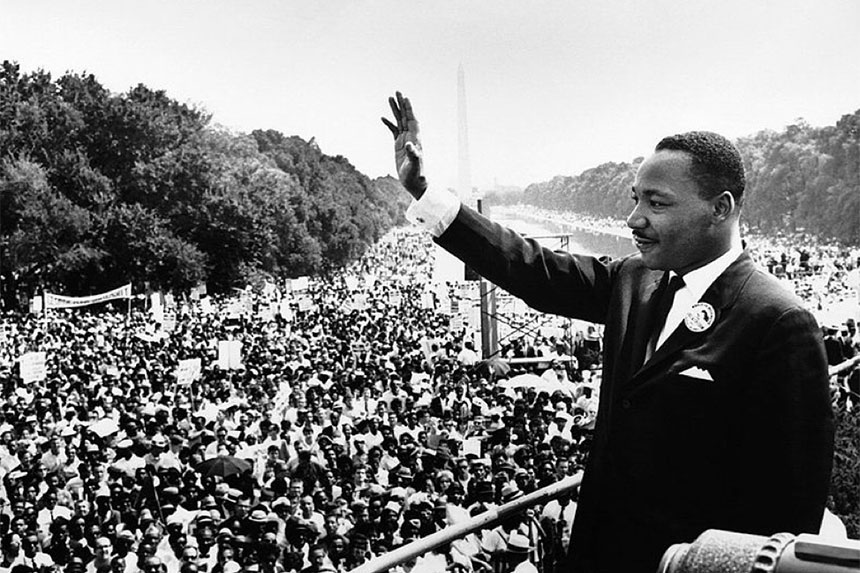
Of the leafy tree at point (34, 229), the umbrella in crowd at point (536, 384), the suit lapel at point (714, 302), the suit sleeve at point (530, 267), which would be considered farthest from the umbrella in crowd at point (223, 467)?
the leafy tree at point (34, 229)

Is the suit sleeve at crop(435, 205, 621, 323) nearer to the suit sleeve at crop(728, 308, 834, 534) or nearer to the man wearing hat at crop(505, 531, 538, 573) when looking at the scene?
the suit sleeve at crop(728, 308, 834, 534)

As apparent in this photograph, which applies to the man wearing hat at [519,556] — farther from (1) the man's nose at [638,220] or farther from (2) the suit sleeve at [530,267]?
(1) the man's nose at [638,220]

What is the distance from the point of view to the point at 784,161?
6081 centimetres

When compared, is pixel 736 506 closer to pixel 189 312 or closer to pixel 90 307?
pixel 189 312

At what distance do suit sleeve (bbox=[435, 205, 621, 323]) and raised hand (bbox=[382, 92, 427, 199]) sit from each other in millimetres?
127

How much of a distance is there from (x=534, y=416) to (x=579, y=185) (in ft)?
369

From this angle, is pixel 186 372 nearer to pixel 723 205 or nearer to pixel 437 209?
pixel 437 209

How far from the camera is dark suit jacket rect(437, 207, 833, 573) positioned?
5.51 ft

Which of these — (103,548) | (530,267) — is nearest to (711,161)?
(530,267)

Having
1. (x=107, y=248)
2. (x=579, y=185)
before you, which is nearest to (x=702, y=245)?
(x=107, y=248)

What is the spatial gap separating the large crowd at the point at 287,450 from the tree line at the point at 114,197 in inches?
487

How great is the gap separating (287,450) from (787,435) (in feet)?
32.4

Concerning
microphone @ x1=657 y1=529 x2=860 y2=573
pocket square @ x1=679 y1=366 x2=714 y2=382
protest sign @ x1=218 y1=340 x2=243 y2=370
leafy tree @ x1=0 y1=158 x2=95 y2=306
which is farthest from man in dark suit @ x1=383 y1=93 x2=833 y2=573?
leafy tree @ x1=0 y1=158 x2=95 y2=306

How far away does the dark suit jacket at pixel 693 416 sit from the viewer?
1.68 m
